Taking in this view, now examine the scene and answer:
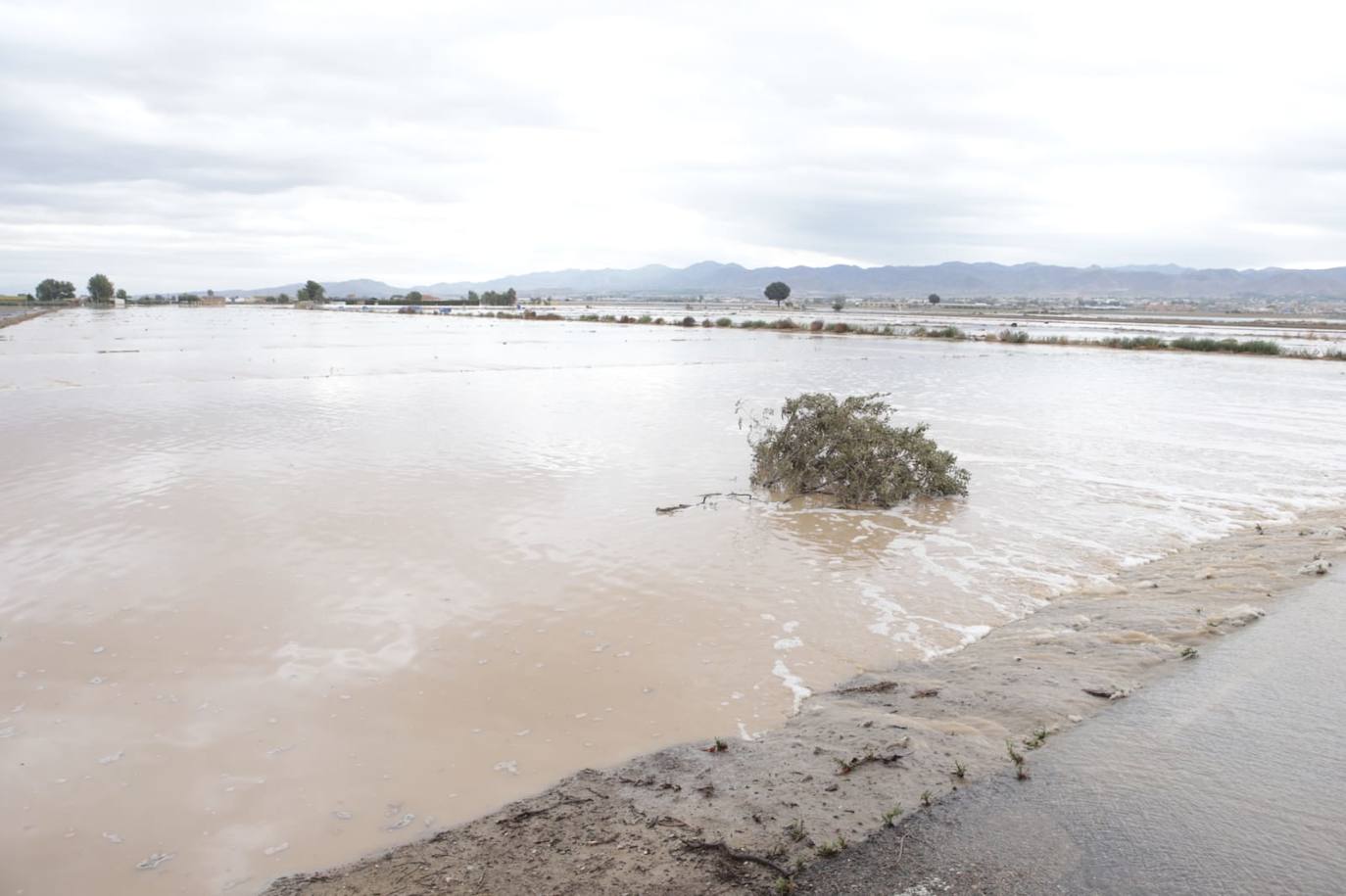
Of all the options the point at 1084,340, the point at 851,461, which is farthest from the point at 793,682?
the point at 1084,340

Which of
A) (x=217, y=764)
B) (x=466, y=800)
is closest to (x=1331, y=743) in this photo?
(x=466, y=800)

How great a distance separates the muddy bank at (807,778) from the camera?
3.49 m

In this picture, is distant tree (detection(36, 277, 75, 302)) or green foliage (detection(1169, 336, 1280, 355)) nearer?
green foliage (detection(1169, 336, 1280, 355))

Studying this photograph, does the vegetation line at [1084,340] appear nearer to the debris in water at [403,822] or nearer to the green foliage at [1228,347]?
the green foliage at [1228,347]

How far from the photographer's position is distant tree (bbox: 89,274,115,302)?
104 m

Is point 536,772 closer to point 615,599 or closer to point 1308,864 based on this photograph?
point 615,599

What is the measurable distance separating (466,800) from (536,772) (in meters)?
0.43

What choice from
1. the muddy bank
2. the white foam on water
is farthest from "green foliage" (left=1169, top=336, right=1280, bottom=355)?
the white foam on water

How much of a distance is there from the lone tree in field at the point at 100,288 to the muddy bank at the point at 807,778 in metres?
126

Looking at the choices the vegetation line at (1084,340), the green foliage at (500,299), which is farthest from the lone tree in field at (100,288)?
the vegetation line at (1084,340)

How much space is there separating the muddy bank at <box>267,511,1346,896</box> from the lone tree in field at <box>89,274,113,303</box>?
413ft

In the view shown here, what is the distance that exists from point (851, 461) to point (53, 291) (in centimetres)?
12318

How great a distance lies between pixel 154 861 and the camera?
12.6ft

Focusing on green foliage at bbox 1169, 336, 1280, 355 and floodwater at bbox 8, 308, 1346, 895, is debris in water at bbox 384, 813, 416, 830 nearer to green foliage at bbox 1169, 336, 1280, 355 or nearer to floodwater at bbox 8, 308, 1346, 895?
floodwater at bbox 8, 308, 1346, 895
